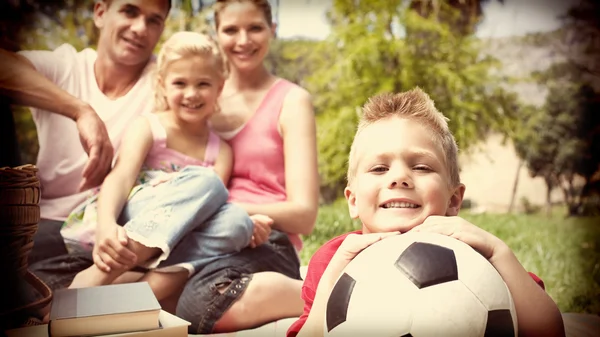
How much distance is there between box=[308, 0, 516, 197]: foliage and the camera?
6.93 feet

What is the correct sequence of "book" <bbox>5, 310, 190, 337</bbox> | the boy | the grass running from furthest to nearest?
1. the grass
2. "book" <bbox>5, 310, 190, 337</bbox>
3. the boy

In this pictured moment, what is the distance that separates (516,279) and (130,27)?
1358mm

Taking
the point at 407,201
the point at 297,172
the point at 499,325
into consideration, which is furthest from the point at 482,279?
the point at 297,172

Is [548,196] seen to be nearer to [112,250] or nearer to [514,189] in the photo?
[514,189]

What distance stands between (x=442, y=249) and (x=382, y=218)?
0.62ft

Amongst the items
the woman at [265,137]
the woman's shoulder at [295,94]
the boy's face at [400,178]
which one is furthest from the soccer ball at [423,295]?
the woman's shoulder at [295,94]

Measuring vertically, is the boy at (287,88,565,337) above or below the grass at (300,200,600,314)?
above

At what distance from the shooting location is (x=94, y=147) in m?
2.04

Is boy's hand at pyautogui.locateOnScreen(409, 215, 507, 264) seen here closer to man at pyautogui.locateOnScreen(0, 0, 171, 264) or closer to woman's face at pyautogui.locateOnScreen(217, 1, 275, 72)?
woman's face at pyautogui.locateOnScreen(217, 1, 275, 72)

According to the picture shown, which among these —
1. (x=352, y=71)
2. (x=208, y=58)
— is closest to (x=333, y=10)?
(x=352, y=71)

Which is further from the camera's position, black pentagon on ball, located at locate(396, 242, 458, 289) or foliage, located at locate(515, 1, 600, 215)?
foliage, located at locate(515, 1, 600, 215)

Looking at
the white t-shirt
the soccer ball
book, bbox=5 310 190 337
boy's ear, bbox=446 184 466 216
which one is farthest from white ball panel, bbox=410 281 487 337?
the white t-shirt

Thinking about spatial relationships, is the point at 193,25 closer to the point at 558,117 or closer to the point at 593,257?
the point at 558,117

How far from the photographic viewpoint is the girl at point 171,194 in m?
1.97
